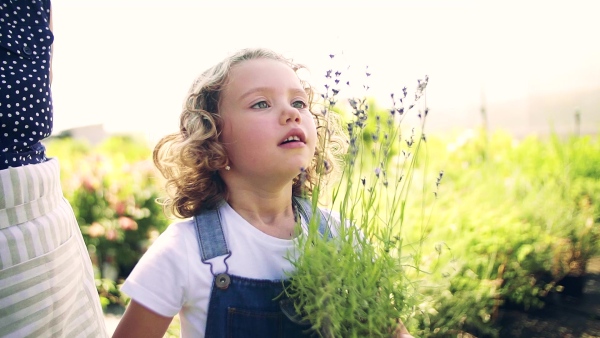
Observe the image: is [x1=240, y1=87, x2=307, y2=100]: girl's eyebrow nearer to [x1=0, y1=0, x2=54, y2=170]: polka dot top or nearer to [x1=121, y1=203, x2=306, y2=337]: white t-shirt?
[x1=121, y1=203, x2=306, y2=337]: white t-shirt

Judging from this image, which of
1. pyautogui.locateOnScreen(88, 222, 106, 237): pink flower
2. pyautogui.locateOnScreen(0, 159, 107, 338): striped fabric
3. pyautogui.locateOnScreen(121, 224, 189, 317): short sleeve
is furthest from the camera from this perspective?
pyautogui.locateOnScreen(88, 222, 106, 237): pink flower

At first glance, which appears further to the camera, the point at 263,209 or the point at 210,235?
the point at 263,209

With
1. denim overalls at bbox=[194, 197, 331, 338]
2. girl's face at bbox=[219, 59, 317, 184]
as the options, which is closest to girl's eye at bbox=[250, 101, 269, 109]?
girl's face at bbox=[219, 59, 317, 184]

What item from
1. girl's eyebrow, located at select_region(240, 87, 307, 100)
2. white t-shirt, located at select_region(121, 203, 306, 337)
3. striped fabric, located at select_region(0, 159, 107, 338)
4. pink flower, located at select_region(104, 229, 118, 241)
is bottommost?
pink flower, located at select_region(104, 229, 118, 241)

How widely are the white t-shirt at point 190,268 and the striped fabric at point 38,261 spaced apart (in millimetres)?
206

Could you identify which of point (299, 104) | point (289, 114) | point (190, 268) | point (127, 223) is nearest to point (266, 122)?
point (289, 114)

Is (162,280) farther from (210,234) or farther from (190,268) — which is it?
(210,234)

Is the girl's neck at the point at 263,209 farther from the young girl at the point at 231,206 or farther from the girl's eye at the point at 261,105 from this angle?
the girl's eye at the point at 261,105

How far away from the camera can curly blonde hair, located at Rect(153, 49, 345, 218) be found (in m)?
1.92

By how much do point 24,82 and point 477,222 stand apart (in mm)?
2288

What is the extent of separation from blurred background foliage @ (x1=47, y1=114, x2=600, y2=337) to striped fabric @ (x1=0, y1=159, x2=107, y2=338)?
0.97 metres

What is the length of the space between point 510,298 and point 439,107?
3.87m

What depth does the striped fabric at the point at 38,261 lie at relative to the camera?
1251 mm

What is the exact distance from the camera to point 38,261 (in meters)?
A: 1.31
